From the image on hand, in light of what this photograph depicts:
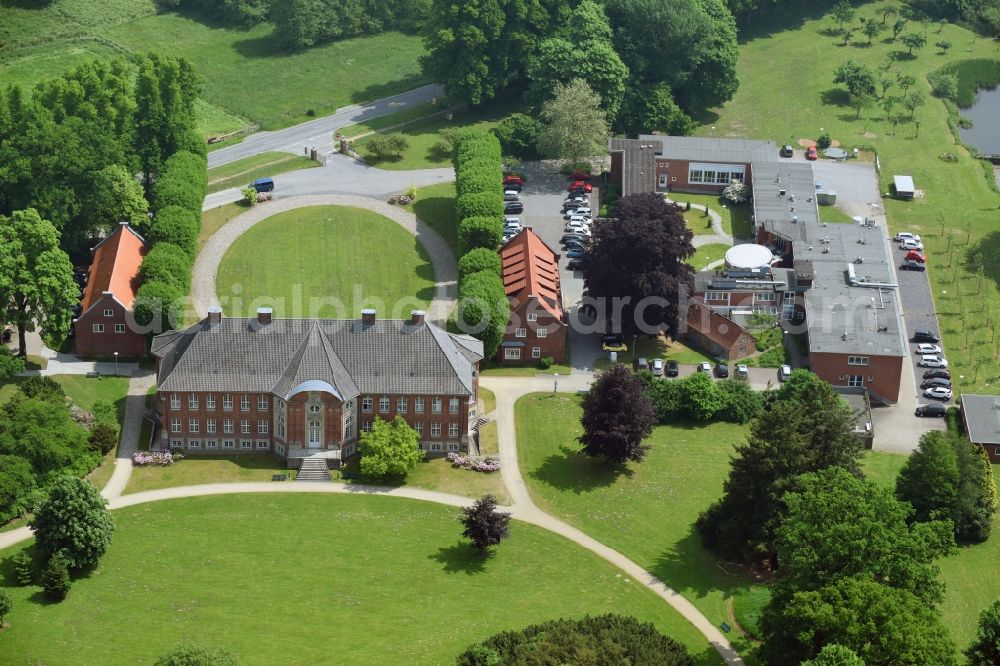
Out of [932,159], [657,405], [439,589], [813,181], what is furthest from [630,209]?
[932,159]

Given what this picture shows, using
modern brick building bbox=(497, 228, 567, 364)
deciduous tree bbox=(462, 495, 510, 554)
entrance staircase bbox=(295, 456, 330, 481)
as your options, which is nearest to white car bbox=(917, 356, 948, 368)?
modern brick building bbox=(497, 228, 567, 364)

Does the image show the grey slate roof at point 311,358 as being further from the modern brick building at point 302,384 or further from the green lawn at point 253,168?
the green lawn at point 253,168

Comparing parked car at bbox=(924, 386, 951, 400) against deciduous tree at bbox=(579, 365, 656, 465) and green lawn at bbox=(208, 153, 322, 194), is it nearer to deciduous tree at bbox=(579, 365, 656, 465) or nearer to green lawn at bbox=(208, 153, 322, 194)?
deciduous tree at bbox=(579, 365, 656, 465)

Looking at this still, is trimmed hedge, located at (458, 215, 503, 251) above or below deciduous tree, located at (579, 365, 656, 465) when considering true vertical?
above

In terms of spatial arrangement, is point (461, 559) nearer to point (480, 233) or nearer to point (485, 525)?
point (485, 525)

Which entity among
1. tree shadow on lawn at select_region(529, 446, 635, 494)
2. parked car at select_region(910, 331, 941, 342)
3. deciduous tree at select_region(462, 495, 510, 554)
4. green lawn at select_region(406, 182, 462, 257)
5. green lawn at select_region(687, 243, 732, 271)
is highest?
green lawn at select_region(406, 182, 462, 257)

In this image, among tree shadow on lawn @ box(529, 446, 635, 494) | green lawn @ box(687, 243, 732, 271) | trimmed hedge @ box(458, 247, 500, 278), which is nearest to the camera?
tree shadow on lawn @ box(529, 446, 635, 494)
